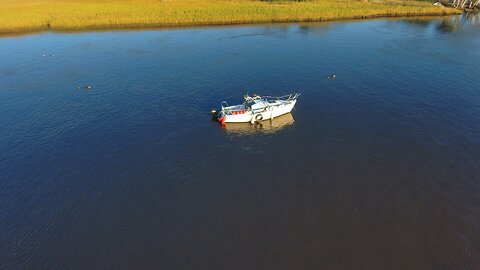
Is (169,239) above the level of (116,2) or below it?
below

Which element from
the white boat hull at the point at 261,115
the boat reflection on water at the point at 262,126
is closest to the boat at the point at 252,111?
the white boat hull at the point at 261,115

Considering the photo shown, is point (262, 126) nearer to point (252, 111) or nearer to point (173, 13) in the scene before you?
point (252, 111)

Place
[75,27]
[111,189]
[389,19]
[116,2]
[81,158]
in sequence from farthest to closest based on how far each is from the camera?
1. [116,2]
2. [389,19]
3. [75,27]
4. [81,158]
5. [111,189]

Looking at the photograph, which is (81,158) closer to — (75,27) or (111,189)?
(111,189)

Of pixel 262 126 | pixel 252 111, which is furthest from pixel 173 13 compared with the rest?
pixel 262 126

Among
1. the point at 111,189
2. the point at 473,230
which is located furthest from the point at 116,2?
the point at 473,230

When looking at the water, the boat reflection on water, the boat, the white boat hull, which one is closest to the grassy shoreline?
the water

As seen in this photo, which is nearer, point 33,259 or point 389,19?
point 33,259
